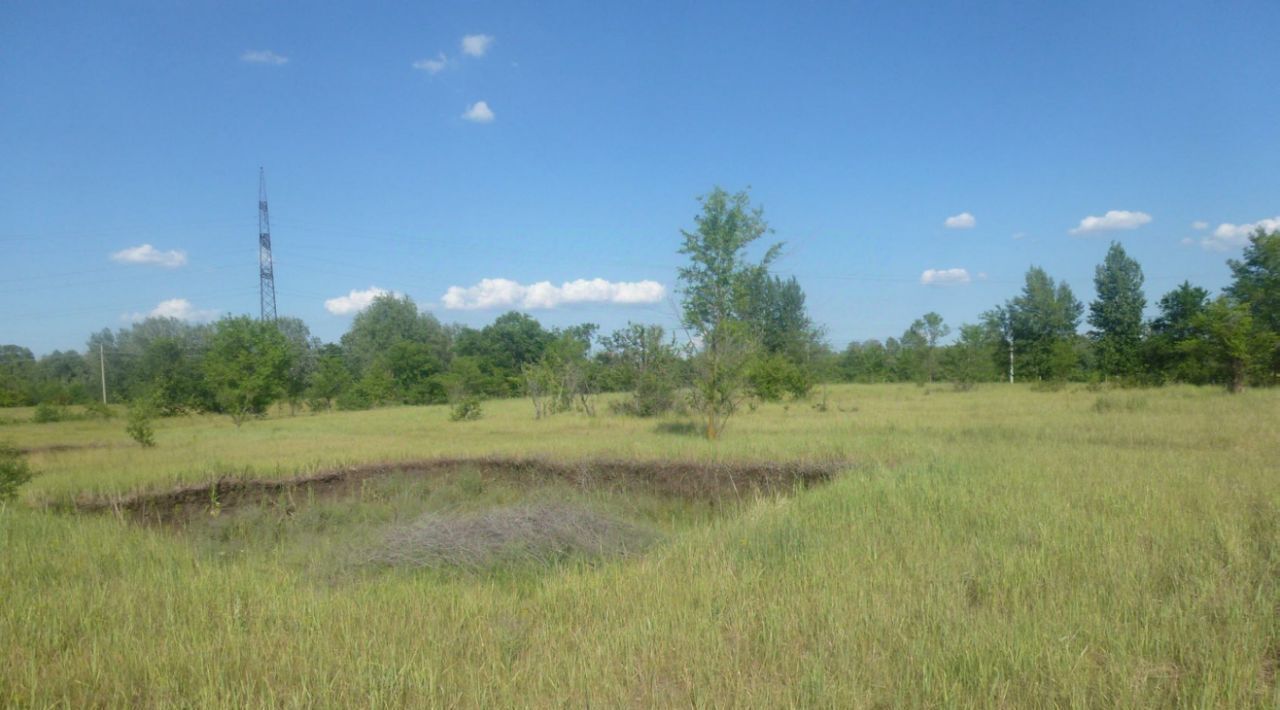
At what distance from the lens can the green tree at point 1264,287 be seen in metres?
22.8

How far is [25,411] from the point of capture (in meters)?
21.2

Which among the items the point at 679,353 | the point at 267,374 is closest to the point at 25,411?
the point at 267,374

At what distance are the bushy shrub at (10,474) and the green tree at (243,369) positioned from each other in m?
16.6

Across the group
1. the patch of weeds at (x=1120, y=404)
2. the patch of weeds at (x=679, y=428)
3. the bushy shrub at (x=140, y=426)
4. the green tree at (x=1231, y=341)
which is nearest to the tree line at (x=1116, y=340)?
the green tree at (x=1231, y=341)

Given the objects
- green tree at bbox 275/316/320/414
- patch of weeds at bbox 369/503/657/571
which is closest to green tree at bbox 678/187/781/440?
patch of weeds at bbox 369/503/657/571

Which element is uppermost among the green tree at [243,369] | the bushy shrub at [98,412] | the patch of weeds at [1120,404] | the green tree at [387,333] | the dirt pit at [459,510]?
the green tree at [387,333]

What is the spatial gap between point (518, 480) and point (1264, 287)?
3117cm

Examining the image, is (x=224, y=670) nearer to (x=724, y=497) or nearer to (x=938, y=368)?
(x=724, y=497)

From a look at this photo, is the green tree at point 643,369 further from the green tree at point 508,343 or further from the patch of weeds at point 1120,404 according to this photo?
the green tree at point 508,343

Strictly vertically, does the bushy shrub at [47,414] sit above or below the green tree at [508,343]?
below

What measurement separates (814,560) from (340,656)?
3.50 metres

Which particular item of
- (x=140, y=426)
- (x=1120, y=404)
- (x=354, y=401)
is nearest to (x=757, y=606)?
(x=1120, y=404)

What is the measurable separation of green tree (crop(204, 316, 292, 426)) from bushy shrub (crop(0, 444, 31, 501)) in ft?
54.5

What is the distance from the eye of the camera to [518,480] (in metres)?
12.0
